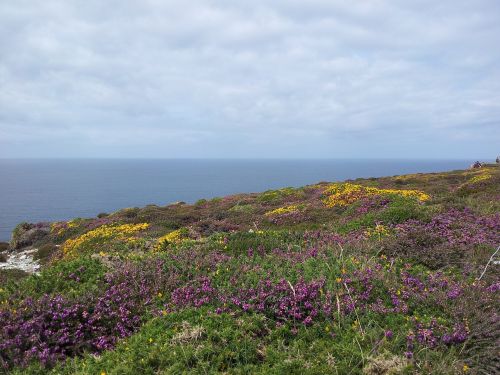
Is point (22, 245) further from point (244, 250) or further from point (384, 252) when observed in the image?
point (384, 252)

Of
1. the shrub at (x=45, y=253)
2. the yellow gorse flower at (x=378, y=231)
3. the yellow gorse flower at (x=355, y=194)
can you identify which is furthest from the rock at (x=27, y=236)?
the yellow gorse flower at (x=378, y=231)

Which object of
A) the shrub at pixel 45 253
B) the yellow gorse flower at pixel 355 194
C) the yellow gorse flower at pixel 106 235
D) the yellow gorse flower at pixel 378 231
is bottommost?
the shrub at pixel 45 253

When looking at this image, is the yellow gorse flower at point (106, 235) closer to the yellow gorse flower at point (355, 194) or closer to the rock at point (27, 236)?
the rock at point (27, 236)

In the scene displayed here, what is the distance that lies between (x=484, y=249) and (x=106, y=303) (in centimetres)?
1106

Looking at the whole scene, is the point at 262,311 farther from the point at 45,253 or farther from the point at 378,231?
the point at 45,253

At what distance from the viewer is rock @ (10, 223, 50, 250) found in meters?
35.6

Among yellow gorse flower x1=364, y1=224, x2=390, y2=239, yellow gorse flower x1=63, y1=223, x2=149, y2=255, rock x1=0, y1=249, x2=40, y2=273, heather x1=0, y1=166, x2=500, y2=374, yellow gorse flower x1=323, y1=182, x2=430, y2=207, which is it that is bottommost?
rock x1=0, y1=249, x2=40, y2=273

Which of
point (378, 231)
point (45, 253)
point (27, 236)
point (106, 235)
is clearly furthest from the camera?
point (27, 236)

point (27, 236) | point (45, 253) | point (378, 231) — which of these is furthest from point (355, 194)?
point (27, 236)

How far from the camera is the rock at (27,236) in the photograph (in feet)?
117

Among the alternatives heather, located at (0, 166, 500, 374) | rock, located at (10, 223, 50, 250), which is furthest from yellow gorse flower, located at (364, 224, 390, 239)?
rock, located at (10, 223, 50, 250)

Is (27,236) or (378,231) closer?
(378,231)

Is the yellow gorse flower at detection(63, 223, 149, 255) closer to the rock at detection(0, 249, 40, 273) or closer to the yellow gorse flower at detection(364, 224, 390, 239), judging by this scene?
the rock at detection(0, 249, 40, 273)

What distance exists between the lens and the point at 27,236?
36.2m
